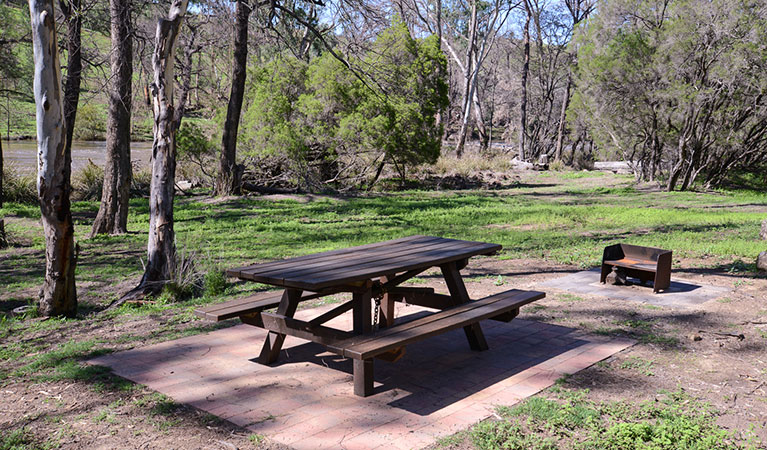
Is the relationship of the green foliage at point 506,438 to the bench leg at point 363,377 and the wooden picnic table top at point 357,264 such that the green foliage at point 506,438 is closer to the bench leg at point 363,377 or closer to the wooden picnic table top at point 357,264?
the bench leg at point 363,377

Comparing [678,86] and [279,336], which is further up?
[678,86]

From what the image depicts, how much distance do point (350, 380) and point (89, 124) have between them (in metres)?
40.7

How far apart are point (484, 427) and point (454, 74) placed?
47.0 metres

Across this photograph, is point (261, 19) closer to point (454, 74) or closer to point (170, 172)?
point (170, 172)

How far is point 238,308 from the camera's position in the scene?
4.57 meters

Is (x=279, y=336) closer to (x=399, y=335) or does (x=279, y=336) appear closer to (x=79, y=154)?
(x=399, y=335)

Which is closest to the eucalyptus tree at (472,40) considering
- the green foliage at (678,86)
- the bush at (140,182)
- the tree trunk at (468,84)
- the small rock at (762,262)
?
the tree trunk at (468,84)

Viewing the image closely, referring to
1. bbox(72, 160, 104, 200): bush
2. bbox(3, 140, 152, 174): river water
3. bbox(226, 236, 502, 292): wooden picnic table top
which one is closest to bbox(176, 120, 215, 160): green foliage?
bbox(72, 160, 104, 200): bush

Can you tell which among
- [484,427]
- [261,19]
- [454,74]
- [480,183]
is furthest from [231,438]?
[454,74]

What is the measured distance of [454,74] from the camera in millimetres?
48688

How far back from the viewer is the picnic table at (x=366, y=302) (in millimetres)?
3949

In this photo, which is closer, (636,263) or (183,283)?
(183,283)

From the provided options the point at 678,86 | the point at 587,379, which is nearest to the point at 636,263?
the point at 587,379

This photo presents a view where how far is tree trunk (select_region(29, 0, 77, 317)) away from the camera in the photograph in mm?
5723
